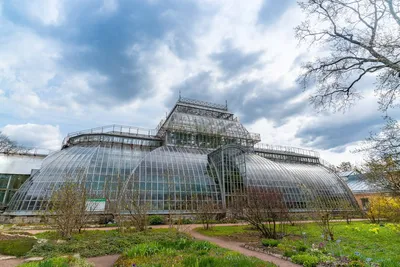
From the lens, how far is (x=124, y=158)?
109 ft

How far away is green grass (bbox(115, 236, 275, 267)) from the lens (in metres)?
8.16

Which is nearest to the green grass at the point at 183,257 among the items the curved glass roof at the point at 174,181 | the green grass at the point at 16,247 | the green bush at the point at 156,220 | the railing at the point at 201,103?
the green grass at the point at 16,247

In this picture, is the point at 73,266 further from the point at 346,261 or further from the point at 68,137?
the point at 68,137

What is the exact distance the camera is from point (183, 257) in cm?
951


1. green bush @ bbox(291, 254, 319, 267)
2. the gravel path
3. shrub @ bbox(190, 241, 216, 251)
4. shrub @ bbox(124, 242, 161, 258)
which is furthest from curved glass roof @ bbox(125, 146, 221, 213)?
green bush @ bbox(291, 254, 319, 267)

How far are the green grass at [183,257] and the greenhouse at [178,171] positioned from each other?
9196mm

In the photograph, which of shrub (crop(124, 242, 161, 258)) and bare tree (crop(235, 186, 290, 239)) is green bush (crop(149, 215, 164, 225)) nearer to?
bare tree (crop(235, 186, 290, 239))

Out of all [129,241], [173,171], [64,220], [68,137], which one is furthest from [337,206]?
[68,137]

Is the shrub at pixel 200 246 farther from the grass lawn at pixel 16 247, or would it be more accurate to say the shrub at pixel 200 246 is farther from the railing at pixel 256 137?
the railing at pixel 256 137

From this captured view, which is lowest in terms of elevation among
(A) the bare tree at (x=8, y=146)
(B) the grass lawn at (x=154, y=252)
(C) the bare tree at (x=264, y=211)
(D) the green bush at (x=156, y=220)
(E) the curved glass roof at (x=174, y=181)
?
(B) the grass lawn at (x=154, y=252)

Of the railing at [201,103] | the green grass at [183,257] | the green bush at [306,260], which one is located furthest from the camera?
the railing at [201,103]

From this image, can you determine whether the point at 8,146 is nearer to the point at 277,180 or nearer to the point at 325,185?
the point at 277,180

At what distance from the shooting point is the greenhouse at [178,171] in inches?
1063

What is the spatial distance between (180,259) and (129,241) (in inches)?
249
